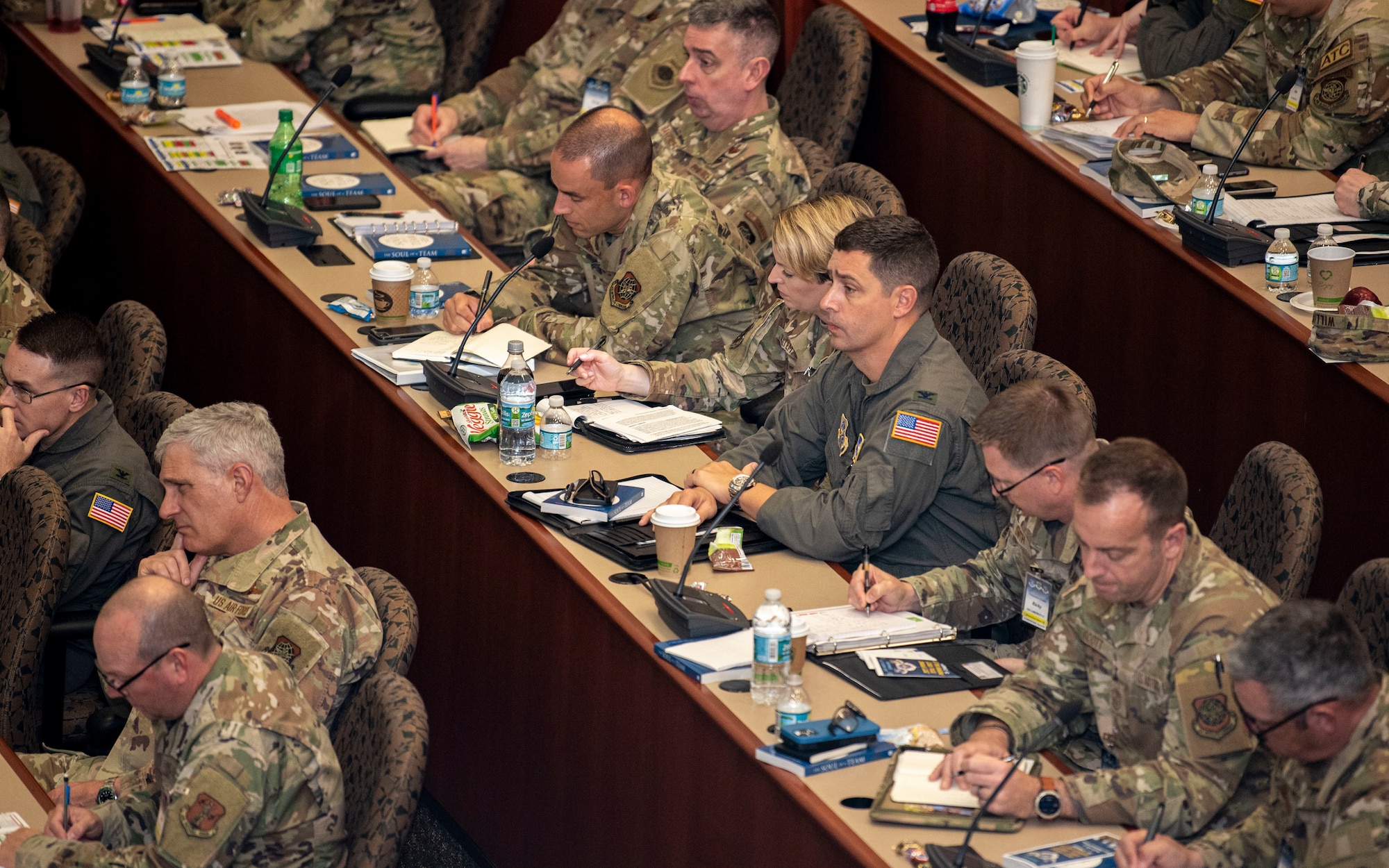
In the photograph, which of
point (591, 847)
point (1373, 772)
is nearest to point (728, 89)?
point (591, 847)

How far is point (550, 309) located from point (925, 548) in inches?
59.2

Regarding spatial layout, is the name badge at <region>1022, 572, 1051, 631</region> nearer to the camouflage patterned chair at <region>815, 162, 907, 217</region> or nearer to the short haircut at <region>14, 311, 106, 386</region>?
the camouflage patterned chair at <region>815, 162, 907, 217</region>

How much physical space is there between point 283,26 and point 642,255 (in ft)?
7.36

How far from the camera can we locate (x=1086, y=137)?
4625 mm

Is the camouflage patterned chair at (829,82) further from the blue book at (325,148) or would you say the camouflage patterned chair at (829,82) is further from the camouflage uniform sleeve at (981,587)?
the camouflage uniform sleeve at (981,587)

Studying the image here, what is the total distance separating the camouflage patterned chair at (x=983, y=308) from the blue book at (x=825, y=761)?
129 centimetres

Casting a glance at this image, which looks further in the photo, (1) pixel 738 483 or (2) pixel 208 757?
(1) pixel 738 483

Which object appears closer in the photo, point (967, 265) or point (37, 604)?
point (37, 604)

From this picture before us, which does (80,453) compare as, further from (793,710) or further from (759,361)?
(793,710)

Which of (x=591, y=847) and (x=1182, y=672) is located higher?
(x=1182, y=672)

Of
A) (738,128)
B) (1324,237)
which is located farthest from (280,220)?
(1324,237)

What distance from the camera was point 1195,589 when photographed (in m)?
2.55

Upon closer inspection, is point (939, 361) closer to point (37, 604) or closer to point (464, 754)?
point (464, 754)

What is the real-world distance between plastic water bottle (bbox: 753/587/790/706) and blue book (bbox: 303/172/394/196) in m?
2.57
